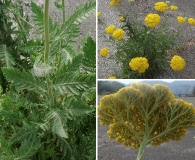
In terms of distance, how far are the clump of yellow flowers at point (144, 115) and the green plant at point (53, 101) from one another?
0.46 ft

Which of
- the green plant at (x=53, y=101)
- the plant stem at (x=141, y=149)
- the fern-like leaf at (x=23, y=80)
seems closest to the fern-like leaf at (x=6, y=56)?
the green plant at (x=53, y=101)

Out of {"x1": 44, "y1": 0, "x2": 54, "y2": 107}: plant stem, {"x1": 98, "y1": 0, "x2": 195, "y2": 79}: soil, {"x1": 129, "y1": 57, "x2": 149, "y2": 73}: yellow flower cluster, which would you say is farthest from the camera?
{"x1": 98, "y1": 0, "x2": 195, "y2": 79}: soil

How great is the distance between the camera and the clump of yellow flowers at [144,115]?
90cm

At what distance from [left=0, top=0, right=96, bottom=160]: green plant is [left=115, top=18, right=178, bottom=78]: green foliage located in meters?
0.30

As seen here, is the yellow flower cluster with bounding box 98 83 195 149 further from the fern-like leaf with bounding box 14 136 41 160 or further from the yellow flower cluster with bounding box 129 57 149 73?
the yellow flower cluster with bounding box 129 57 149 73

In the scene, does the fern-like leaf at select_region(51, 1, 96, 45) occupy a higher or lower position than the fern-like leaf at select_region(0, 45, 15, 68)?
higher

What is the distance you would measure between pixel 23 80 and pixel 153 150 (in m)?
0.37

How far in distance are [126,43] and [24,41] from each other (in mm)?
391

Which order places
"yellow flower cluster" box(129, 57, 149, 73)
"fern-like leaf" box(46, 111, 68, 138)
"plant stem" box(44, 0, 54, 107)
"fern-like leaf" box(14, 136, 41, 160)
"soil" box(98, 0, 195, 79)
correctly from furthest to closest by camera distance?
"soil" box(98, 0, 195, 79)
"yellow flower cluster" box(129, 57, 149, 73)
"fern-like leaf" box(14, 136, 41, 160)
"fern-like leaf" box(46, 111, 68, 138)
"plant stem" box(44, 0, 54, 107)

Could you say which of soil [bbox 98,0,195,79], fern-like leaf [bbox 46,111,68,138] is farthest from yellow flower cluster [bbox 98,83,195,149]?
soil [bbox 98,0,195,79]

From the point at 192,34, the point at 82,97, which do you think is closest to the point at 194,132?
the point at 82,97

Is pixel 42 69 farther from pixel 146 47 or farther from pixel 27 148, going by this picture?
pixel 146 47

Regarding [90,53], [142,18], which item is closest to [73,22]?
[90,53]

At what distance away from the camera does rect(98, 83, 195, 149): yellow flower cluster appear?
2.97 ft
